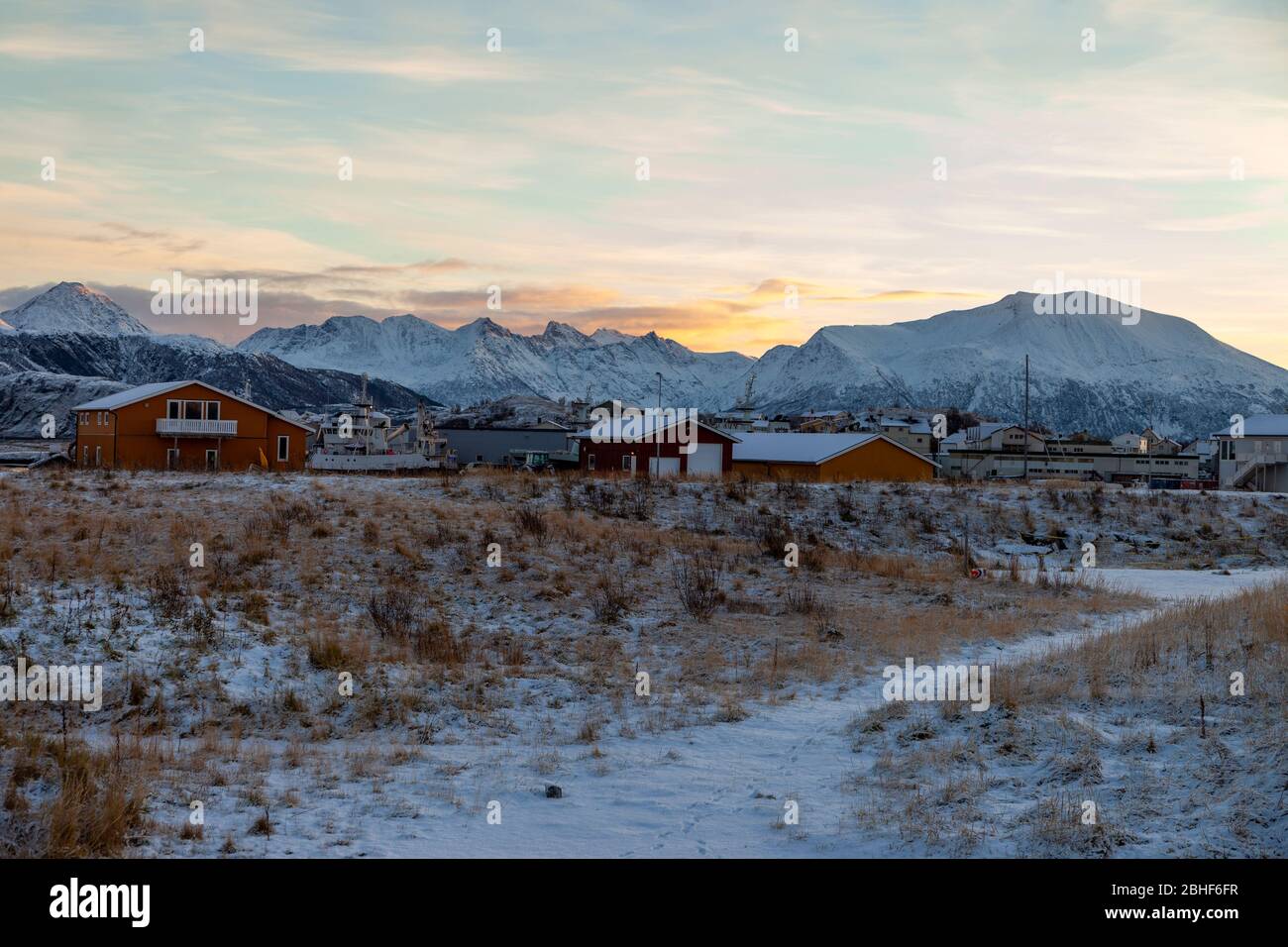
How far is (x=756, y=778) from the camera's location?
11.3 m

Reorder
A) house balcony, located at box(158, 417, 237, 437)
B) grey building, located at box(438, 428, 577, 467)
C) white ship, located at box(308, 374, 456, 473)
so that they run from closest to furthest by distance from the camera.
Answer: house balcony, located at box(158, 417, 237, 437)
white ship, located at box(308, 374, 456, 473)
grey building, located at box(438, 428, 577, 467)

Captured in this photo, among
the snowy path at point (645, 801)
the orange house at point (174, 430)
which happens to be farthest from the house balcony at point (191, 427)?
the snowy path at point (645, 801)

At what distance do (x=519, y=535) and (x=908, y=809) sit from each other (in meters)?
21.1

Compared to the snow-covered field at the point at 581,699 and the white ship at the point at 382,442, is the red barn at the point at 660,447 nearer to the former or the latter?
the white ship at the point at 382,442

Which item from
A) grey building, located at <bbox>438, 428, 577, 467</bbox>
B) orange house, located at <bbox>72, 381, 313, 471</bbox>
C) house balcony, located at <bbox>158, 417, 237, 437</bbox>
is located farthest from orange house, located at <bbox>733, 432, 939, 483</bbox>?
grey building, located at <bbox>438, 428, 577, 467</bbox>

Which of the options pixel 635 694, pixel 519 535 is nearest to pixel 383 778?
pixel 635 694

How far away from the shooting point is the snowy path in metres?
9.04

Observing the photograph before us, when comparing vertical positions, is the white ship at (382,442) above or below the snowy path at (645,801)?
above

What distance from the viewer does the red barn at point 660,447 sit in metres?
62.7

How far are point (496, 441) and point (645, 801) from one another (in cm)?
11651

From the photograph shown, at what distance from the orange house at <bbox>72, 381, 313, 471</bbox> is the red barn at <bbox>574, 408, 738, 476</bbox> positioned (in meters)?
22.0

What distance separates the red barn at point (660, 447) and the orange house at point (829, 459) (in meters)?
1.86

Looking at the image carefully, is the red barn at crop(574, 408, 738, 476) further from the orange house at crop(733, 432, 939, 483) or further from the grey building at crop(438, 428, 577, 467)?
the grey building at crop(438, 428, 577, 467)
